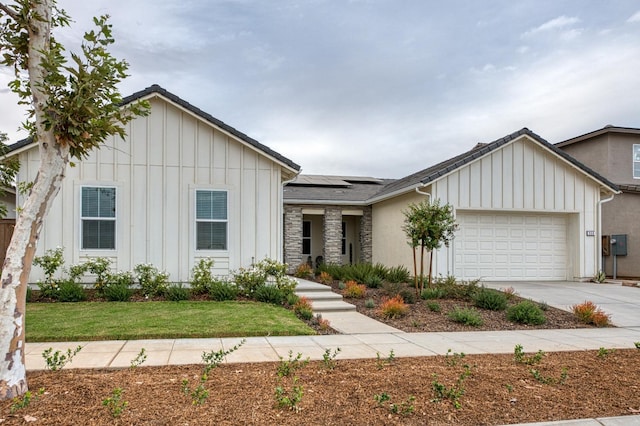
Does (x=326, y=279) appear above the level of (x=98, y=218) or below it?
below

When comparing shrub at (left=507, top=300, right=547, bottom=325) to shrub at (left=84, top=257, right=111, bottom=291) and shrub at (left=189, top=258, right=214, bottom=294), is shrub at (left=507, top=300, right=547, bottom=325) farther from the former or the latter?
shrub at (left=84, top=257, right=111, bottom=291)

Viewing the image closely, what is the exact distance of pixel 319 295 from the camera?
11484mm

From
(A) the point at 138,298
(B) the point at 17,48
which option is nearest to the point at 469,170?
(A) the point at 138,298

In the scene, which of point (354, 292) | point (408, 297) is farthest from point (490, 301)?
point (354, 292)

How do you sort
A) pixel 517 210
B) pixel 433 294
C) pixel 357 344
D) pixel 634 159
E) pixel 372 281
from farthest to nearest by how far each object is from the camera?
pixel 634 159 < pixel 517 210 < pixel 372 281 < pixel 433 294 < pixel 357 344

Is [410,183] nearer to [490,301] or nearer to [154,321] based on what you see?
[490,301]

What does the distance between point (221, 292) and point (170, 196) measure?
108 inches

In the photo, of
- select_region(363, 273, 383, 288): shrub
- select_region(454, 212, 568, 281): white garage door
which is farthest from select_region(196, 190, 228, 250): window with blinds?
select_region(454, 212, 568, 281): white garage door

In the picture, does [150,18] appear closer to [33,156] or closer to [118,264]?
[33,156]

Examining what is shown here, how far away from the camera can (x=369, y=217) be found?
1919cm

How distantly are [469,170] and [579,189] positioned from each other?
13.4ft

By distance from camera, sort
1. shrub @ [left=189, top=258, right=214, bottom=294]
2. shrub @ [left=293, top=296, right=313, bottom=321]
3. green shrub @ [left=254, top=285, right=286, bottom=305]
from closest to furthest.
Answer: shrub @ [left=293, top=296, right=313, bottom=321] → green shrub @ [left=254, top=285, right=286, bottom=305] → shrub @ [left=189, top=258, right=214, bottom=294]

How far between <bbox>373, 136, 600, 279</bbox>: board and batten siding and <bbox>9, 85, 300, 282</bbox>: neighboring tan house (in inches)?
209

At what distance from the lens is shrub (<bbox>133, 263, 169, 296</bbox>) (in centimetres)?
1080
